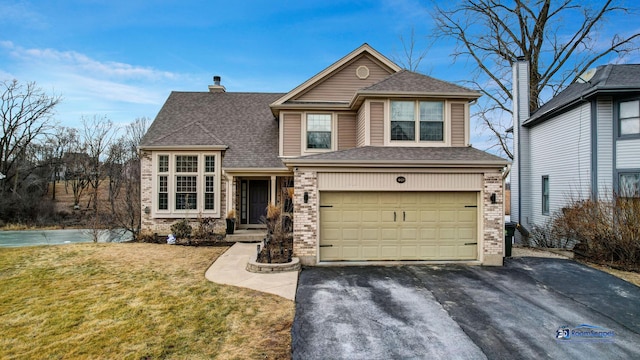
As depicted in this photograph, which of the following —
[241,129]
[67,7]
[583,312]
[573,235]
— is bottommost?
[583,312]

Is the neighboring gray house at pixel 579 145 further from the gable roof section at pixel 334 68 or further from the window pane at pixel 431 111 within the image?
the gable roof section at pixel 334 68

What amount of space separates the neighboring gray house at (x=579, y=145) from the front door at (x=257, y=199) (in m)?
11.9

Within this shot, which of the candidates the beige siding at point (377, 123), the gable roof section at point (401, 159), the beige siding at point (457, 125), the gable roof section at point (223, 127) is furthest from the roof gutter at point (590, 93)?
the gable roof section at point (223, 127)

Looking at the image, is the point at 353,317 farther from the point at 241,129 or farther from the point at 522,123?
the point at 522,123

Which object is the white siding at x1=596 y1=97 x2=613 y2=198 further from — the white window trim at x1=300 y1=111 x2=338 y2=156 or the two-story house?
the white window trim at x1=300 y1=111 x2=338 y2=156

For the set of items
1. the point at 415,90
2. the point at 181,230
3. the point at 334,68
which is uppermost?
the point at 334,68

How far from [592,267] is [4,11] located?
23715mm

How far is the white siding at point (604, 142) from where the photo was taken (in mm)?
11091

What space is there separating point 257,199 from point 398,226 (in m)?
6.95

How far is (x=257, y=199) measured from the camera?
1379 centimetres

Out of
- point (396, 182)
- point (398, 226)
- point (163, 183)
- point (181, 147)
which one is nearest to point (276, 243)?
point (398, 226)

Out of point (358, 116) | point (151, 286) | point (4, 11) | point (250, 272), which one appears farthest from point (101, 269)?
point (4, 11)

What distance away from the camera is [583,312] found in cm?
568

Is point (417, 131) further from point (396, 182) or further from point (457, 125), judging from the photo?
point (396, 182)
